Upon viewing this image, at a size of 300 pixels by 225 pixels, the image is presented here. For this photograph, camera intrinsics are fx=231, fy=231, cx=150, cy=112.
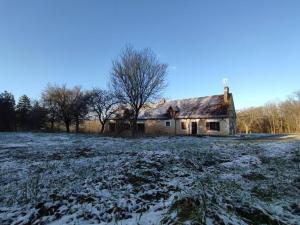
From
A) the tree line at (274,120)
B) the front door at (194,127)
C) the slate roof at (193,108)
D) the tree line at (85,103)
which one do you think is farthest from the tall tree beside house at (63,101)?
the tree line at (274,120)

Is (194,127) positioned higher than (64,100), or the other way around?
(64,100)

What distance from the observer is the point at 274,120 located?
51.6 metres

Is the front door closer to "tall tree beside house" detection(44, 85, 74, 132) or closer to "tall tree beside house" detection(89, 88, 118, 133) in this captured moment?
"tall tree beside house" detection(89, 88, 118, 133)

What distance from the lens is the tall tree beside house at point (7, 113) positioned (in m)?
32.2

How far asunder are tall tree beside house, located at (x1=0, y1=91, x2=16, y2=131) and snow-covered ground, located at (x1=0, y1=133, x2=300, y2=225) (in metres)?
28.4

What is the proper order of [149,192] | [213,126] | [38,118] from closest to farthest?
1. [149,192]
2. [213,126]
3. [38,118]

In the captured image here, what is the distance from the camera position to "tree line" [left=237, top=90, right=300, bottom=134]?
50.0 meters

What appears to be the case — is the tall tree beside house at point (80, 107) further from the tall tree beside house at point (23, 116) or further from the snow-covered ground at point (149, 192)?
the snow-covered ground at point (149, 192)

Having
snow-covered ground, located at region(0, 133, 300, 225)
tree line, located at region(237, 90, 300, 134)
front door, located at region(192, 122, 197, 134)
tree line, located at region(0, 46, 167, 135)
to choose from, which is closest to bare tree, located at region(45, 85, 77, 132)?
tree line, located at region(0, 46, 167, 135)

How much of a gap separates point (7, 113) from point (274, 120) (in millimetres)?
51523

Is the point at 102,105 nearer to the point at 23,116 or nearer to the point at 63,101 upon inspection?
the point at 63,101

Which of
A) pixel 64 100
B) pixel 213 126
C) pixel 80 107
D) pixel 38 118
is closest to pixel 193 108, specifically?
pixel 213 126

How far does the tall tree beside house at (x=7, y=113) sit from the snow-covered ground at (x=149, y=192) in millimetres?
28421

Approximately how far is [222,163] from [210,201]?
382 centimetres
